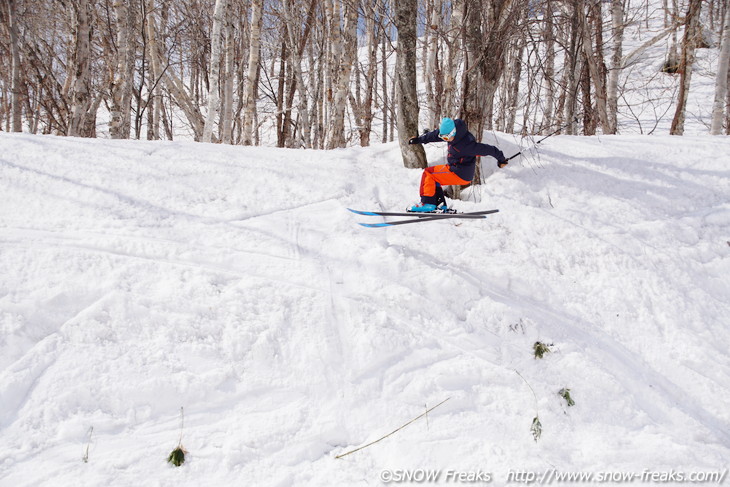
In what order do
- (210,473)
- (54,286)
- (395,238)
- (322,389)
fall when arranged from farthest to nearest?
(395,238) → (54,286) → (322,389) → (210,473)

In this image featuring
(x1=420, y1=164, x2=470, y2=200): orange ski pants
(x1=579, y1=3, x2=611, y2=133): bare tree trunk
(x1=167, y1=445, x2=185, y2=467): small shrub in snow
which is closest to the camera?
(x1=167, y1=445, x2=185, y2=467): small shrub in snow

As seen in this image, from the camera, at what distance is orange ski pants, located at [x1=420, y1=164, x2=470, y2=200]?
5.10 m

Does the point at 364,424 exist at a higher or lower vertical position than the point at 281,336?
lower

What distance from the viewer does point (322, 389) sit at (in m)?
3.20

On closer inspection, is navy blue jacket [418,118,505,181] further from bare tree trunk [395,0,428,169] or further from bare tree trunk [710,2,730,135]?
bare tree trunk [710,2,730,135]

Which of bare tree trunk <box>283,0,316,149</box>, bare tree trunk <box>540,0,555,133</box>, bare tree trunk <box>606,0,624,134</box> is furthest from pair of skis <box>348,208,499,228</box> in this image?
bare tree trunk <box>606,0,624,134</box>

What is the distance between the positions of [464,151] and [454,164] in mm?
203

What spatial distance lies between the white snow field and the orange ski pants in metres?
0.47

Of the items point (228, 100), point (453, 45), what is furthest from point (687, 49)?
point (228, 100)

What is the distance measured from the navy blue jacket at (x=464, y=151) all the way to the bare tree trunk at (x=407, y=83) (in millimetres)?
1023

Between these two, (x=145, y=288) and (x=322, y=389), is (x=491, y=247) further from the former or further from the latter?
(x=145, y=288)

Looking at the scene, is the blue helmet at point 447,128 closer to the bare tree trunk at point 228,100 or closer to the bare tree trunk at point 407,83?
the bare tree trunk at point 407,83

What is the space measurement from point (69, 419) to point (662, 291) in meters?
5.41

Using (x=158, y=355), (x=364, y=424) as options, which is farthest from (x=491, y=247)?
(x=158, y=355)
